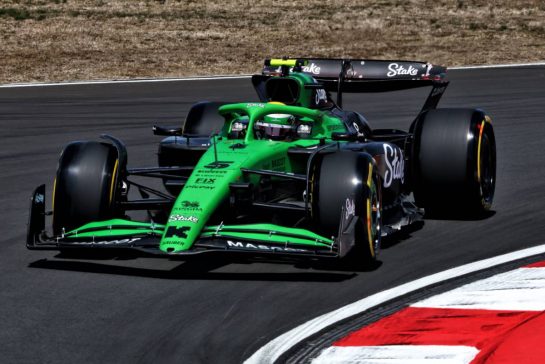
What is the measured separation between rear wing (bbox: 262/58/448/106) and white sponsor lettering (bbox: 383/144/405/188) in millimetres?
1555

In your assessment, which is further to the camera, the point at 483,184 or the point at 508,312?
the point at 483,184

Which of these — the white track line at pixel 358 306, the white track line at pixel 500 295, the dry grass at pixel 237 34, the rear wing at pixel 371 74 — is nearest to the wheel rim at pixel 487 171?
the rear wing at pixel 371 74

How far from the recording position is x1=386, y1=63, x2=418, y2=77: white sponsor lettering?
11.3 meters

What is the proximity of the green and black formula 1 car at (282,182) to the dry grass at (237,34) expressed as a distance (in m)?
15.3

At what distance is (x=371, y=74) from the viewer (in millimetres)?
11391

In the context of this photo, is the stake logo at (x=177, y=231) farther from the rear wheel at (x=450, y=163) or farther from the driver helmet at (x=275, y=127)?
the rear wheel at (x=450, y=163)

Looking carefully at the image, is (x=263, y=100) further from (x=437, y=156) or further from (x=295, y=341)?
(x=295, y=341)

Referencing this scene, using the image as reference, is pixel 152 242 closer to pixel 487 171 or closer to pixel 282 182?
pixel 282 182

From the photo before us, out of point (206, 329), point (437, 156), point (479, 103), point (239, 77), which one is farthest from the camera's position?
point (239, 77)

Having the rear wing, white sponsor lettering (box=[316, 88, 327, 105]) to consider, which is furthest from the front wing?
the rear wing

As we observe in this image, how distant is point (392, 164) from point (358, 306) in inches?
105

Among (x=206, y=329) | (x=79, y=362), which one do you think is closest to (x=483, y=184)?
(x=206, y=329)

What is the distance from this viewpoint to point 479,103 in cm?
1952

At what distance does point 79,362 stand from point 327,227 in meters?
2.57
